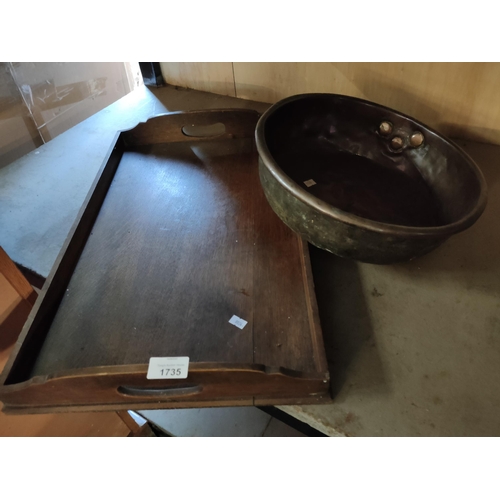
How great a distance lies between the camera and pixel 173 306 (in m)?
0.58

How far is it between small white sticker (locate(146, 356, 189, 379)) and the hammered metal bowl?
25 cm

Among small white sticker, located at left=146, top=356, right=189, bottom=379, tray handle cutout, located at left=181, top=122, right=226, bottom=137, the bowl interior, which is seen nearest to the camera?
small white sticker, located at left=146, top=356, right=189, bottom=379

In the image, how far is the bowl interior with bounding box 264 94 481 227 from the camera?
66cm

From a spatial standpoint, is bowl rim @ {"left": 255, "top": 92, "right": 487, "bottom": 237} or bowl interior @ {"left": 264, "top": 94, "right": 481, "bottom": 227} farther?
bowl interior @ {"left": 264, "top": 94, "right": 481, "bottom": 227}

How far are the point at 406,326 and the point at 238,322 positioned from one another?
0.81 ft

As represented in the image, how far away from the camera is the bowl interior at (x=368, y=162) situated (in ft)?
2.18

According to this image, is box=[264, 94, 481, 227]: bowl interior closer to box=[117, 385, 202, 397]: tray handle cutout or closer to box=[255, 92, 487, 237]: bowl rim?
box=[255, 92, 487, 237]: bowl rim

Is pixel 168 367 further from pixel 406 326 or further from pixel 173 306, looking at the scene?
pixel 406 326

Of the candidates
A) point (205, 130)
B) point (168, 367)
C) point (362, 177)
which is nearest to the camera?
point (168, 367)

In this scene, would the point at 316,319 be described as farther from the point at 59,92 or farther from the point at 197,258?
the point at 59,92

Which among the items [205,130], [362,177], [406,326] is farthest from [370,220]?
[205,130]

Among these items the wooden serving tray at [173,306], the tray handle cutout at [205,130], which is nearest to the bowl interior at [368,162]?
the wooden serving tray at [173,306]

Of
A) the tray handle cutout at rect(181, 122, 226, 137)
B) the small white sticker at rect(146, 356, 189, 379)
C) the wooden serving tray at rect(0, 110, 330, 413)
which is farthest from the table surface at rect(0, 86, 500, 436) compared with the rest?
the tray handle cutout at rect(181, 122, 226, 137)

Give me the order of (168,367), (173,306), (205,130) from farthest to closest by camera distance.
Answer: (205,130), (173,306), (168,367)
